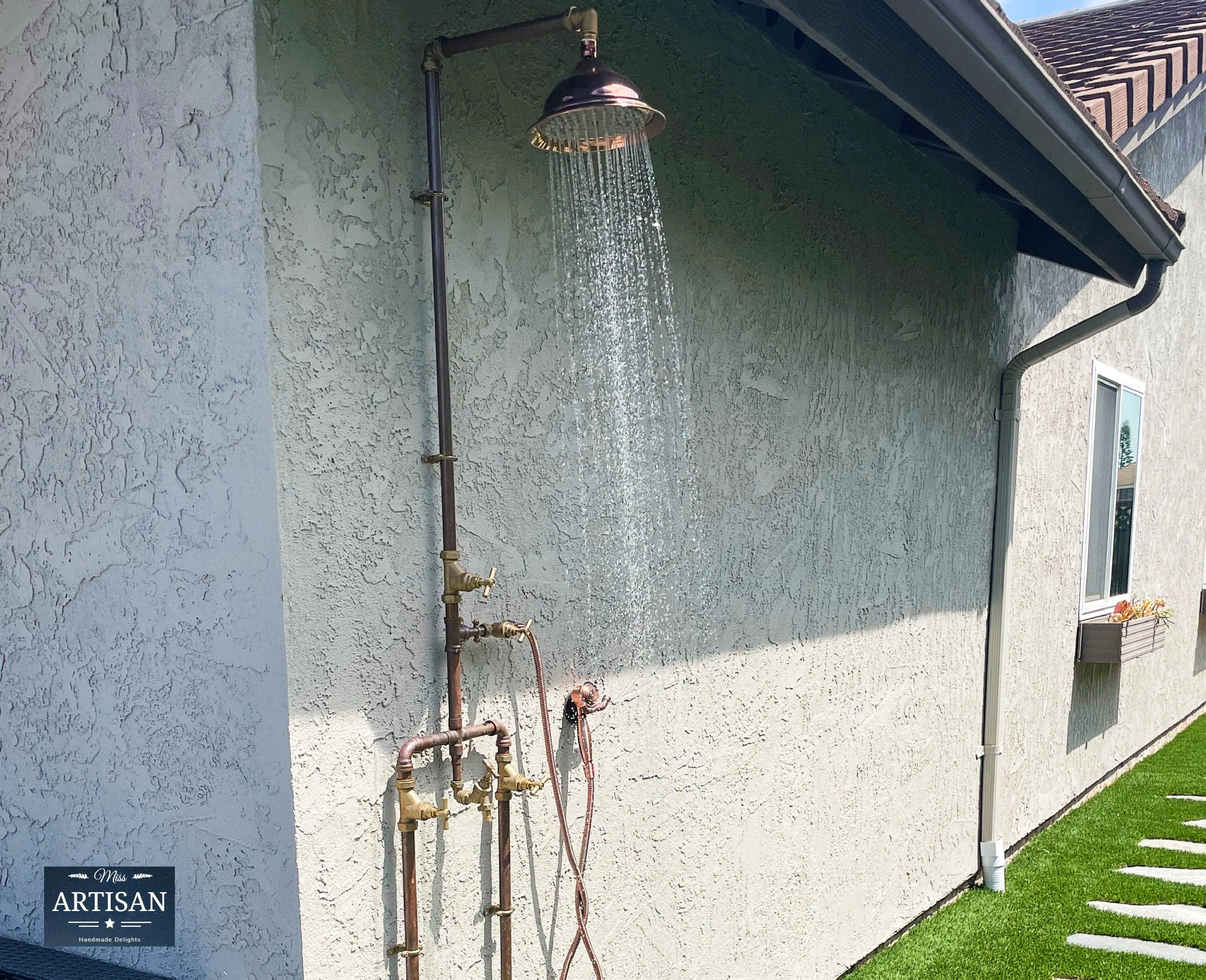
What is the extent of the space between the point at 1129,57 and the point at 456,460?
5230mm

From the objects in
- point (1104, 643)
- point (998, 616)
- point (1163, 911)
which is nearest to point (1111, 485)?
point (1104, 643)

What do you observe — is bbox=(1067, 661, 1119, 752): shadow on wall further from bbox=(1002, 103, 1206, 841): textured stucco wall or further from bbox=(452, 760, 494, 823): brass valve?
bbox=(452, 760, 494, 823): brass valve

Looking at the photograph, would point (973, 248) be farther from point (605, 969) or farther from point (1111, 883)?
point (605, 969)

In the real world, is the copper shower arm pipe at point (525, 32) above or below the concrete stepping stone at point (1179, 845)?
above

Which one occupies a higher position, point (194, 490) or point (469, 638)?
point (194, 490)

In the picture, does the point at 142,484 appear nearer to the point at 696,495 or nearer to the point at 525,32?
the point at 525,32

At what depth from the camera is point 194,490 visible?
238 centimetres

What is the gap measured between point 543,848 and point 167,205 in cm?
182

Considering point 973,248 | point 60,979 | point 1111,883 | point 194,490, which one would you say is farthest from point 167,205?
point 1111,883

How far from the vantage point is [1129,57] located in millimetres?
6098

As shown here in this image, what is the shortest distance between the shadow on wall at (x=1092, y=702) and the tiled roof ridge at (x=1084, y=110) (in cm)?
317

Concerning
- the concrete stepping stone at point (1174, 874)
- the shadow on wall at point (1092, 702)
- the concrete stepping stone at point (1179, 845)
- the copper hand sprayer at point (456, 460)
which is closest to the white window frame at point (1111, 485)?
the shadow on wall at point (1092, 702)

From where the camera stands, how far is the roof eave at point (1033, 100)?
283 cm

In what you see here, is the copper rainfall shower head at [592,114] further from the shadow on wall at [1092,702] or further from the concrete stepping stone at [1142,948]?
the shadow on wall at [1092,702]
